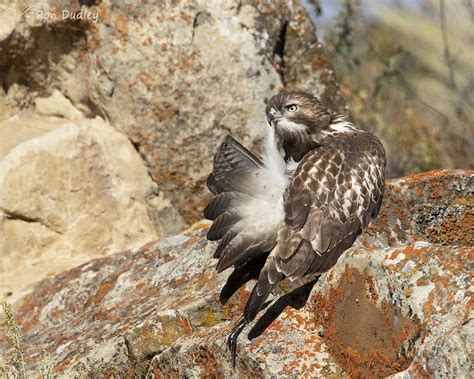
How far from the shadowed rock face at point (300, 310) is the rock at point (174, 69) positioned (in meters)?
0.83

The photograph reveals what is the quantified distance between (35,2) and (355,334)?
451 centimetres

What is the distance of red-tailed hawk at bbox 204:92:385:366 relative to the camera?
4707 mm

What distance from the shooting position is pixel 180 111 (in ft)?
24.2

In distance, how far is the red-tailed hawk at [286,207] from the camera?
4.71 meters

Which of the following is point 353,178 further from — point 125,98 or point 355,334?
point 125,98

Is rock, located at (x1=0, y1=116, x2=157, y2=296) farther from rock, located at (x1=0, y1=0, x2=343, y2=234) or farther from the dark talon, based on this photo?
the dark talon

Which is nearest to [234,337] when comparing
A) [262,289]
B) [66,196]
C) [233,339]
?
[233,339]

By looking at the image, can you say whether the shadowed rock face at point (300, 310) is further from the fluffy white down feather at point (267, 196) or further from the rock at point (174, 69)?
the rock at point (174, 69)

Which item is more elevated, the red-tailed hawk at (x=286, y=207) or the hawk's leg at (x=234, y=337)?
the red-tailed hawk at (x=286, y=207)

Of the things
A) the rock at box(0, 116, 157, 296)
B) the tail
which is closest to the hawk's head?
the tail

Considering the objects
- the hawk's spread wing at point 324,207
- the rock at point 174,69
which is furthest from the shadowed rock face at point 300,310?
the rock at point 174,69

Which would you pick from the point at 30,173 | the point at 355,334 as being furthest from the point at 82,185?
the point at 355,334

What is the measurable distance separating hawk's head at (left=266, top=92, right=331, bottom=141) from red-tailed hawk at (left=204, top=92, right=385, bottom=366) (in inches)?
5.2
